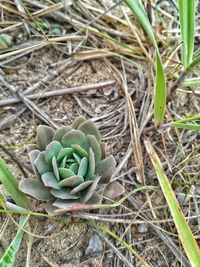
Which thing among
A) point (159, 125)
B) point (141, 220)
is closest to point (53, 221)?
point (141, 220)

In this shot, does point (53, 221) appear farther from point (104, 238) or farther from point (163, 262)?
point (163, 262)

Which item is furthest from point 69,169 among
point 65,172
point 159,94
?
point 159,94

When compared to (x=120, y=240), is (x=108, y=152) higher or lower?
higher

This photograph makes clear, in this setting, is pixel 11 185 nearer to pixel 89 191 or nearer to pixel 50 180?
pixel 50 180

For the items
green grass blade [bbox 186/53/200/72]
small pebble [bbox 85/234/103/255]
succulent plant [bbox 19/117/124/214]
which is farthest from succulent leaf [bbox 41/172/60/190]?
green grass blade [bbox 186/53/200/72]

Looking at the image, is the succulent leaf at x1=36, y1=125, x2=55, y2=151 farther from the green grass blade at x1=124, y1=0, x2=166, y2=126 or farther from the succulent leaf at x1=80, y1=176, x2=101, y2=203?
the green grass blade at x1=124, y1=0, x2=166, y2=126
